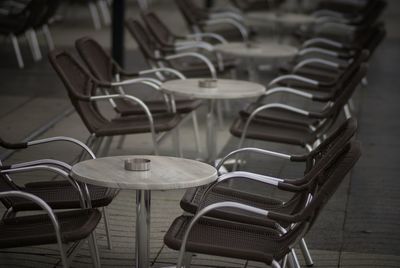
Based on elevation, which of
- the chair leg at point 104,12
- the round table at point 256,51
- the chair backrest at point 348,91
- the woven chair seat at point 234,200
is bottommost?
the chair leg at point 104,12

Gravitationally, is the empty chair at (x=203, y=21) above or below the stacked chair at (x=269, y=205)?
below

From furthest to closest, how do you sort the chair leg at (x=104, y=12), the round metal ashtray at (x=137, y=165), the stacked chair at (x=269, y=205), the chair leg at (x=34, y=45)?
the chair leg at (x=104, y=12), the chair leg at (x=34, y=45), the round metal ashtray at (x=137, y=165), the stacked chair at (x=269, y=205)

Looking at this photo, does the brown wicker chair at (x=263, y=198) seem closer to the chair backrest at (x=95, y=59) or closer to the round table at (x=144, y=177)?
the round table at (x=144, y=177)

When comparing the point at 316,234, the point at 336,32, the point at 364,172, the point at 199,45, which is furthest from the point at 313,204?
the point at 336,32

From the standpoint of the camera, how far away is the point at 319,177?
4.94 m

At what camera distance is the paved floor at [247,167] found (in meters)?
5.83

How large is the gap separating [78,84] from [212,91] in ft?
3.25

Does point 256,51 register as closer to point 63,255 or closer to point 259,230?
point 259,230

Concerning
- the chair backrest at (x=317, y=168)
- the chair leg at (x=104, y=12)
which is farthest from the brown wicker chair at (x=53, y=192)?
the chair leg at (x=104, y=12)

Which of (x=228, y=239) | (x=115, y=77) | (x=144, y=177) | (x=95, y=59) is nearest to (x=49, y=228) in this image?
(x=144, y=177)

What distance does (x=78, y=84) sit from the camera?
295 inches

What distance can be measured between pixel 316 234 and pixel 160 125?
1601mm

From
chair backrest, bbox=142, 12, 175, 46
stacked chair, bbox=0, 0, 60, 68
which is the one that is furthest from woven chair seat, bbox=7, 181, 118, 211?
stacked chair, bbox=0, 0, 60, 68

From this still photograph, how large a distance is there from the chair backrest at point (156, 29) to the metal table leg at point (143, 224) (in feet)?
18.0
